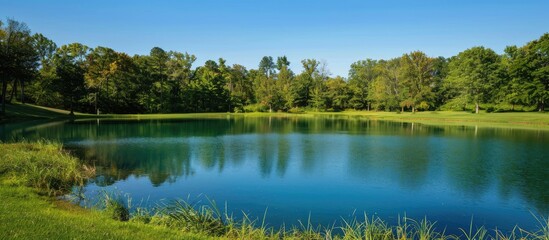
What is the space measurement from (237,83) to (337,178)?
8003 cm

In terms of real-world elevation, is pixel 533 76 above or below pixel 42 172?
A: above

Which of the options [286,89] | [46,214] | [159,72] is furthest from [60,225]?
[286,89]

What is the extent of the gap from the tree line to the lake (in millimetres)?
32320

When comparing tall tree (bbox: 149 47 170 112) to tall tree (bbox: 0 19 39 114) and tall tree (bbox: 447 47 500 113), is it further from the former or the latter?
tall tree (bbox: 447 47 500 113)

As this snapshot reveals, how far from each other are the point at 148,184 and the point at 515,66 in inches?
2451

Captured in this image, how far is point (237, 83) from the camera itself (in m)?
93.5

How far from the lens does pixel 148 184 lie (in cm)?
1362

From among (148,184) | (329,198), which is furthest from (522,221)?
(148,184)

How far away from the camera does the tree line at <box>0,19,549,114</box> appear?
2143 inches

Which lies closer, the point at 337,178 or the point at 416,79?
the point at 337,178

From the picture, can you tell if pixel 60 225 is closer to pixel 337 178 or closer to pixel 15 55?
pixel 337 178

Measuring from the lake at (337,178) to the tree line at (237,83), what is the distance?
32320 mm

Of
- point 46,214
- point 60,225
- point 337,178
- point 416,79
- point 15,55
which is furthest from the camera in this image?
point 416,79

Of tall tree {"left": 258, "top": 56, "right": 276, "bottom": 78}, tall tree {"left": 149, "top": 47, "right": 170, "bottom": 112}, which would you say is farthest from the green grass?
tall tree {"left": 258, "top": 56, "right": 276, "bottom": 78}
